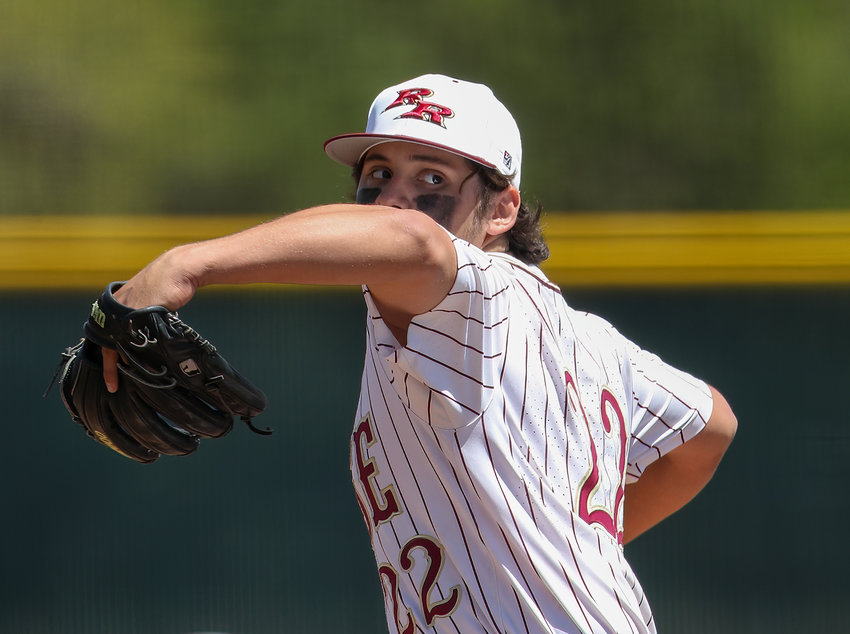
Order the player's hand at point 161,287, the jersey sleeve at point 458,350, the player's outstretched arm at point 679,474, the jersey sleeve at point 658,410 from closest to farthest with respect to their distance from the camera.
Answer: the player's hand at point 161,287
the jersey sleeve at point 458,350
the jersey sleeve at point 658,410
the player's outstretched arm at point 679,474

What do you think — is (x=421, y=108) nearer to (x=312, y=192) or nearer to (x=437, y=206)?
Answer: (x=437, y=206)

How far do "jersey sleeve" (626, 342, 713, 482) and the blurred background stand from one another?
1077 mm

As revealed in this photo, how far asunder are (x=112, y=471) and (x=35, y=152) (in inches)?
43.1

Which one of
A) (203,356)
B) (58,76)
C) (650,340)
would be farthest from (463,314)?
(58,76)

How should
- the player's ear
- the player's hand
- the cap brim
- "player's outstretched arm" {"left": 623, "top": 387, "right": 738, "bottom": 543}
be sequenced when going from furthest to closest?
"player's outstretched arm" {"left": 623, "top": 387, "right": 738, "bottom": 543} < the player's ear < the cap brim < the player's hand

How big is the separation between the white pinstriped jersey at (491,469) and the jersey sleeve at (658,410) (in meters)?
0.35

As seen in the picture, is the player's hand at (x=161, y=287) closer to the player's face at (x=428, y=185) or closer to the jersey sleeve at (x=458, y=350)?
the jersey sleeve at (x=458, y=350)

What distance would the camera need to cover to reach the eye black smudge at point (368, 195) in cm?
178

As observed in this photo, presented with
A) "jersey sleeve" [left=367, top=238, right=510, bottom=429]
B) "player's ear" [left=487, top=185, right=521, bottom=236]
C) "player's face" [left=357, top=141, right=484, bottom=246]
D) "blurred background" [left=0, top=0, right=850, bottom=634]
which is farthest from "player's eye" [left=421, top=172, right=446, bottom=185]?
"blurred background" [left=0, top=0, right=850, bottom=634]

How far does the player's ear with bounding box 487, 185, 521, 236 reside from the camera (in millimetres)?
1872

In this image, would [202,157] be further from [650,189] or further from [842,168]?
[842,168]

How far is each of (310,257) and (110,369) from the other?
12.4 inches

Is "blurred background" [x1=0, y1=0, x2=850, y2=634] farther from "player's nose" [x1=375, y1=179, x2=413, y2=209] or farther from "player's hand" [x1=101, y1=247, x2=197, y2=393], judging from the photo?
"player's hand" [x1=101, y1=247, x2=197, y2=393]

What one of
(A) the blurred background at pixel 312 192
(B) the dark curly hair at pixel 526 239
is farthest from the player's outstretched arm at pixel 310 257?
(A) the blurred background at pixel 312 192
